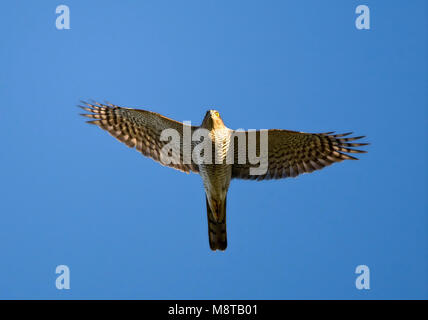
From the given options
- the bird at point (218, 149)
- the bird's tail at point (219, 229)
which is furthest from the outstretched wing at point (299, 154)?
the bird's tail at point (219, 229)

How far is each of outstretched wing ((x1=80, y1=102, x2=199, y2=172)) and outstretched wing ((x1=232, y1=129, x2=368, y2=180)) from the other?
1041 millimetres

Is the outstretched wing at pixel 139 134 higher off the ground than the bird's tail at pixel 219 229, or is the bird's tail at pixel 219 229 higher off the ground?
the outstretched wing at pixel 139 134

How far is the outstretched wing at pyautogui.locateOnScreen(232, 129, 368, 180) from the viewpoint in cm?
928

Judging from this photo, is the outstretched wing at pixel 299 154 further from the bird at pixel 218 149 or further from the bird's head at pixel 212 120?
the bird's head at pixel 212 120

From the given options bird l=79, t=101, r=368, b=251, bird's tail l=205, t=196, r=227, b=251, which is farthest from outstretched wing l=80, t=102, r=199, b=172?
bird's tail l=205, t=196, r=227, b=251

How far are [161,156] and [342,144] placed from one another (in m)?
3.23

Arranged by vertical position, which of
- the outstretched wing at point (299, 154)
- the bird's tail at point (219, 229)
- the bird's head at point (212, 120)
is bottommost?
the bird's tail at point (219, 229)

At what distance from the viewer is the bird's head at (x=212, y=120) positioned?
862cm

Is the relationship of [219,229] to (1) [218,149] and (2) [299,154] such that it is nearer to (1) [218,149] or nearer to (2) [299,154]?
(1) [218,149]

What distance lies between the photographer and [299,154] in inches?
372

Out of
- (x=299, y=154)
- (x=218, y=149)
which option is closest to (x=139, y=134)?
(x=218, y=149)

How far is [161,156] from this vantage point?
9.63 metres

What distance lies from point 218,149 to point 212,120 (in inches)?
21.2
